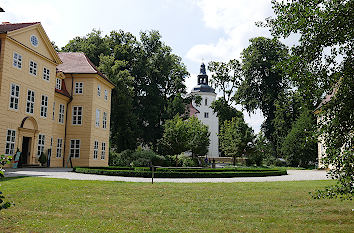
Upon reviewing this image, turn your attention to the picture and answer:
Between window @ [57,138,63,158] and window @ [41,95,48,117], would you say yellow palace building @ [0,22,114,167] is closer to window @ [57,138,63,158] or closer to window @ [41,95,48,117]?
window @ [41,95,48,117]

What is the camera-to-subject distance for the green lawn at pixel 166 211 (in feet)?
22.8

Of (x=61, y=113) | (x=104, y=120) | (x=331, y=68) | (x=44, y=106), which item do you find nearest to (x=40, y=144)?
(x=44, y=106)

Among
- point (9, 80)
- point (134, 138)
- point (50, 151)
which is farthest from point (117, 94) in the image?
point (9, 80)

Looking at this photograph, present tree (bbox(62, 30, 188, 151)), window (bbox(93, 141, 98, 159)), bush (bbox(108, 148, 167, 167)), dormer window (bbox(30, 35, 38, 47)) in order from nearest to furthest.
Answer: dormer window (bbox(30, 35, 38, 47)) → window (bbox(93, 141, 98, 159)) → bush (bbox(108, 148, 167, 167)) → tree (bbox(62, 30, 188, 151))

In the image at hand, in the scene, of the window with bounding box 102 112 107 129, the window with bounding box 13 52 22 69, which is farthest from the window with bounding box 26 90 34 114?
the window with bounding box 102 112 107 129

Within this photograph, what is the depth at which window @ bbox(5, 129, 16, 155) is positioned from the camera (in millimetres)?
23719

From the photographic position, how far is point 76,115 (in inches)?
1291

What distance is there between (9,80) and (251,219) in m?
21.5

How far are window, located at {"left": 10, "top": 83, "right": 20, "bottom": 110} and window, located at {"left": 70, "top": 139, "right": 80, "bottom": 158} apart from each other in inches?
338

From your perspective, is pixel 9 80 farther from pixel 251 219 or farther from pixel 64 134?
pixel 251 219

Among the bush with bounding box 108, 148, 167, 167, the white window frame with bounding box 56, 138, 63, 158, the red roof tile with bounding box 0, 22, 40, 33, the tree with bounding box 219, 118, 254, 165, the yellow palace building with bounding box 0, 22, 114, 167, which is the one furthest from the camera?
the tree with bounding box 219, 118, 254, 165

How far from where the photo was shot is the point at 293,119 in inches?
1955

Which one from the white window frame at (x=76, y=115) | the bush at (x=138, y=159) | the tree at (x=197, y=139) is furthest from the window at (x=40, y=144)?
the tree at (x=197, y=139)

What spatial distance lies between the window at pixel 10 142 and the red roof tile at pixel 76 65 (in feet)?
34.5
